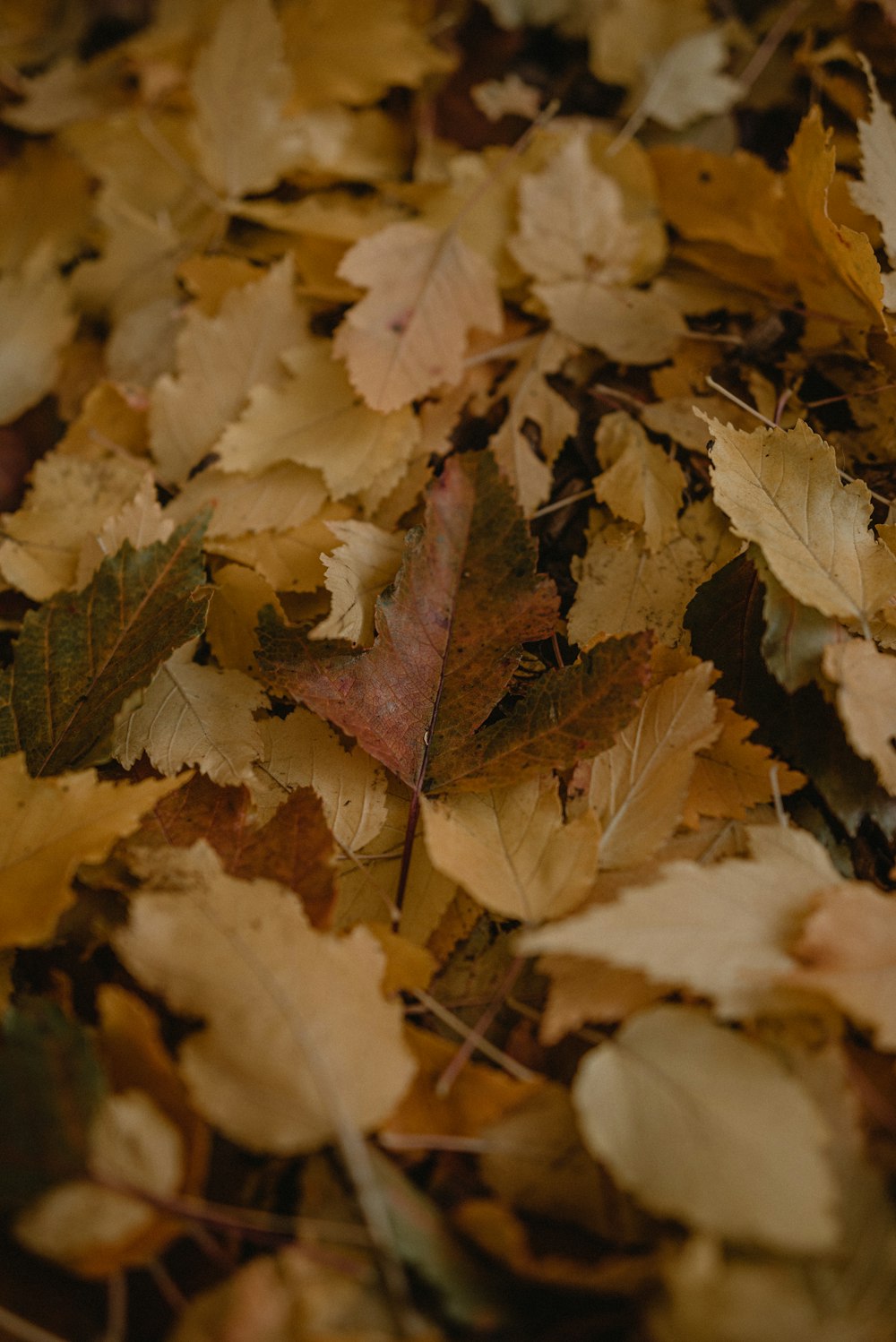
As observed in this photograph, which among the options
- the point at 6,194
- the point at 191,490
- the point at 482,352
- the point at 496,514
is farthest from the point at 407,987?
the point at 6,194

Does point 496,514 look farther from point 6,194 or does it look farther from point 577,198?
point 6,194

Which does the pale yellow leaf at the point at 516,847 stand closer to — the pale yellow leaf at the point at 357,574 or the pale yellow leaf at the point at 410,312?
the pale yellow leaf at the point at 357,574

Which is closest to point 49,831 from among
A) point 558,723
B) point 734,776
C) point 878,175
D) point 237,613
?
point 237,613

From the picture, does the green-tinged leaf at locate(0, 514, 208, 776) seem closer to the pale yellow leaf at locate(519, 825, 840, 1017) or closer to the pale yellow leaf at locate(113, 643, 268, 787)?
the pale yellow leaf at locate(113, 643, 268, 787)

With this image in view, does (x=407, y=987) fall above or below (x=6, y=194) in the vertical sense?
below

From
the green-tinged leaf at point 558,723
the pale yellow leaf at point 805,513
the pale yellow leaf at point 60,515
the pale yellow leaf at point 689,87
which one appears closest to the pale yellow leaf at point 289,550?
the pale yellow leaf at point 60,515

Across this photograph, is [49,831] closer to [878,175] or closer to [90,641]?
[90,641]

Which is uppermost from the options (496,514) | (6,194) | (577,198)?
(6,194)
